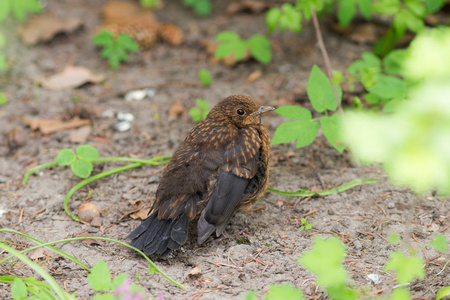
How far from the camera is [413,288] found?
2764mm

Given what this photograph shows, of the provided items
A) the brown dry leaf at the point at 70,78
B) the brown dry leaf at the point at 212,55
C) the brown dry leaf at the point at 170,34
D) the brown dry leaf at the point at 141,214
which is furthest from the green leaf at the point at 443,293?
the brown dry leaf at the point at 170,34

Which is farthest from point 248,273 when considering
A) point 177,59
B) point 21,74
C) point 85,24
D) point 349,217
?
point 85,24

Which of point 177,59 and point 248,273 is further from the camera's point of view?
point 177,59

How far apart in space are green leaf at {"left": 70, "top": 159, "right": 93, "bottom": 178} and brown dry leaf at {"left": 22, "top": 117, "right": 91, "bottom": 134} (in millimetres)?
992

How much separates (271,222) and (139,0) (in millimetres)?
4545

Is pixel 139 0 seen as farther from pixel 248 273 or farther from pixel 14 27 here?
pixel 248 273

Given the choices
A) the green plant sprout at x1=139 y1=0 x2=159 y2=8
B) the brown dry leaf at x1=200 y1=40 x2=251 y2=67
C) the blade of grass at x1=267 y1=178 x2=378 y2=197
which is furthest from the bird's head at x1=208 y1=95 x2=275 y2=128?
the green plant sprout at x1=139 y1=0 x2=159 y2=8

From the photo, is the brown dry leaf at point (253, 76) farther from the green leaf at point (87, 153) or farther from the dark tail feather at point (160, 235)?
the dark tail feather at point (160, 235)

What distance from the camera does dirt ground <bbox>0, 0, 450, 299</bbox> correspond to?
120 inches

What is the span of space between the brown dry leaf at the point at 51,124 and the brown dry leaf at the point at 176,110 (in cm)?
87

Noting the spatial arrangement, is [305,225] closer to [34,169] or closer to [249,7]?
[34,169]

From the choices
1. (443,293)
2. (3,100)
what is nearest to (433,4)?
(443,293)

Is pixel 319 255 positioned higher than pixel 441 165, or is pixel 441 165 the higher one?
pixel 441 165

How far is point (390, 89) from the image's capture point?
3.92 metres
